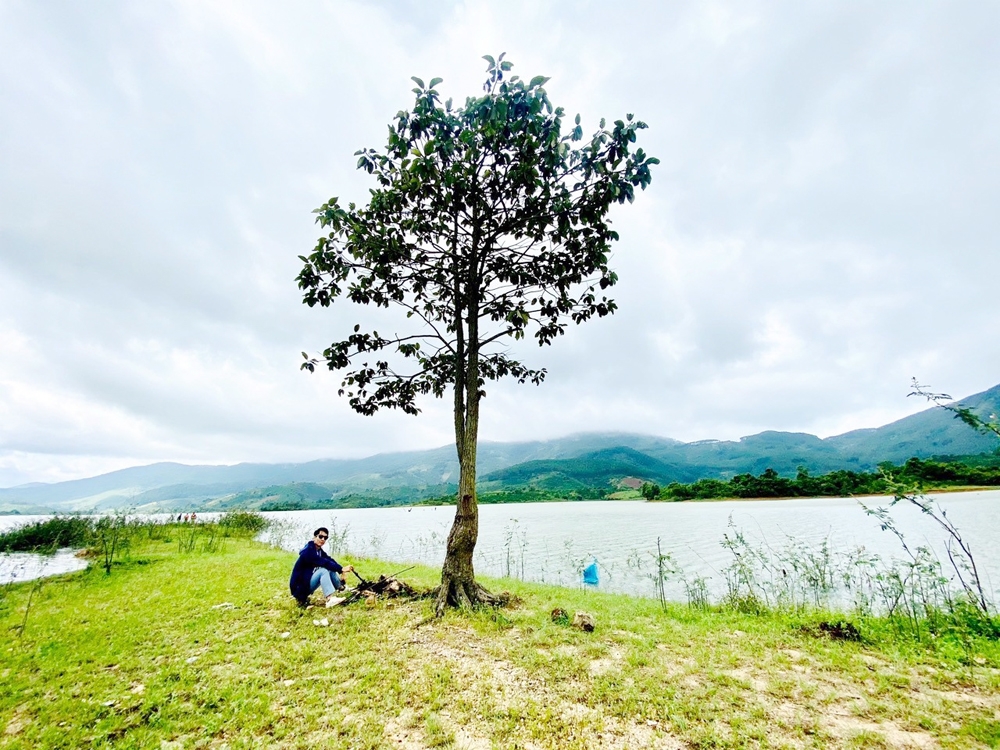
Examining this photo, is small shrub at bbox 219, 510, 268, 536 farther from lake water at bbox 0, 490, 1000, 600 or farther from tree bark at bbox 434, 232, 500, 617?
tree bark at bbox 434, 232, 500, 617

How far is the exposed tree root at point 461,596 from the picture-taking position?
823cm

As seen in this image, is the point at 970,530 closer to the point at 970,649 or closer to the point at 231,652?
the point at 970,649

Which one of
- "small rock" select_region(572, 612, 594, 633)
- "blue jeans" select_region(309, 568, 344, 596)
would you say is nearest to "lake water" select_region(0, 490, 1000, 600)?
"blue jeans" select_region(309, 568, 344, 596)

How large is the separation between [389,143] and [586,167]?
150 inches

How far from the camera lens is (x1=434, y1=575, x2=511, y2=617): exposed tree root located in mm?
8226

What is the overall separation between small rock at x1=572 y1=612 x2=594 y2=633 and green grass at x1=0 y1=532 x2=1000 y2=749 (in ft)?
0.44

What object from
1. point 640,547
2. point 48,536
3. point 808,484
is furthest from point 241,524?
point 808,484

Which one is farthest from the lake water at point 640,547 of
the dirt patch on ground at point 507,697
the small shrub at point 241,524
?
the dirt patch on ground at point 507,697

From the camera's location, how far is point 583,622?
722cm

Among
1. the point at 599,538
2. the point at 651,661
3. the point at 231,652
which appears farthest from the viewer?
the point at 599,538

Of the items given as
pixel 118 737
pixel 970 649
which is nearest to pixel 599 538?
pixel 970 649

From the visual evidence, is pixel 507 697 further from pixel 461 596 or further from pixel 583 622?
pixel 461 596

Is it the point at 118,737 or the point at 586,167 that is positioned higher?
the point at 586,167

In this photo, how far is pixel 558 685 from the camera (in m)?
5.09
